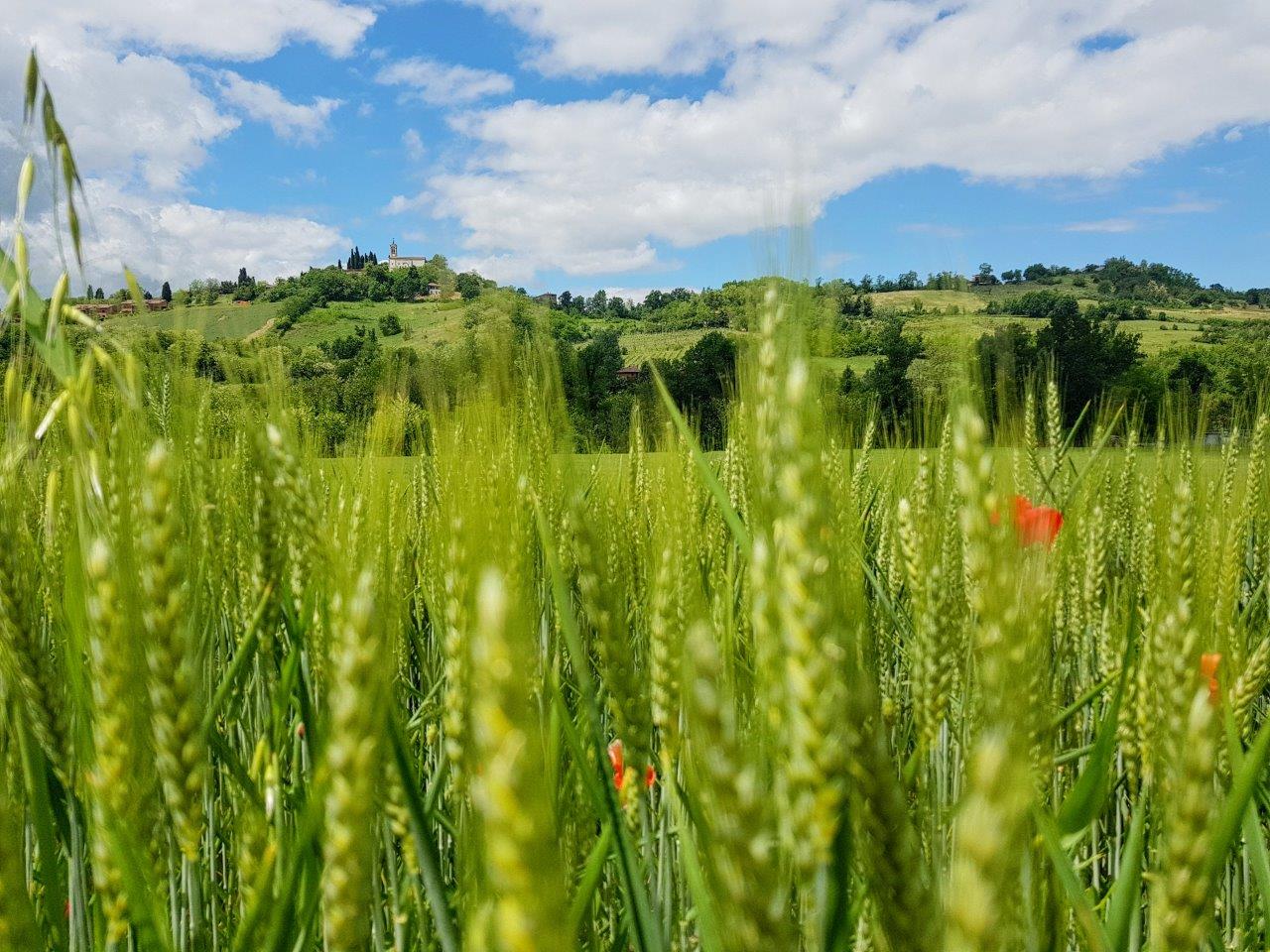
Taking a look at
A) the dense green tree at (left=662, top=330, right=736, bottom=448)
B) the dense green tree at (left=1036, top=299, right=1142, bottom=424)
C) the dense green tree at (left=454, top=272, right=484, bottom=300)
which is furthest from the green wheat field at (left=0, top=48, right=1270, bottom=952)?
the dense green tree at (left=1036, top=299, right=1142, bottom=424)

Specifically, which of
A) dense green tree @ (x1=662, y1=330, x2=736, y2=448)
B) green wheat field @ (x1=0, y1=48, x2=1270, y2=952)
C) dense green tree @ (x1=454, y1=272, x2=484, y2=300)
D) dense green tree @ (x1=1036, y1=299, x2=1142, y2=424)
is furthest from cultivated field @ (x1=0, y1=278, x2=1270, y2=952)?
dense green tree @ (x1=1036, y1=299, x2=1142, y2=424)

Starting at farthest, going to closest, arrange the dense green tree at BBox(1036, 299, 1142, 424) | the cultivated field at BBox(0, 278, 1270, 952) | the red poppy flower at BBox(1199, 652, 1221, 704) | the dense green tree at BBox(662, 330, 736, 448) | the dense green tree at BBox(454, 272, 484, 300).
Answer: the dense green tree at BBox(1036, 299, 1142, 424)
the dense green tree at BBox(662, 330, 736, 448)
the dense green tree at BBox(454, 272, 484, 300)
the red poppy flower at BBox(1199, 652, 1221, 704)
the cultivated field at BBox(0, 278, 1270, 952)

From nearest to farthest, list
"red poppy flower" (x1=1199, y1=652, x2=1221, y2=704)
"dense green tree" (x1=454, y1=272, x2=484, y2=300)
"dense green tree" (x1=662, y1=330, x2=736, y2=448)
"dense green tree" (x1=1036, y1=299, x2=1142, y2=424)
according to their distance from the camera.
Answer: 1. "red poppy flower" (x1=1199, y1=652, x2=1221, y2=704)
2. "dense green tree" (x1=454, y1=272, x2=484, y2=300)
3. "dense green tree" (x1=662, y1=330, x2=736, y2=448)
4. "dense green tree" (x1=1036, y1=299, x2=1142, y2=424)

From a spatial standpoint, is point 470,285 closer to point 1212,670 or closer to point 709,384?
point 1212,670

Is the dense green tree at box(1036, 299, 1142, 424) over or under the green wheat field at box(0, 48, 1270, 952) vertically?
over

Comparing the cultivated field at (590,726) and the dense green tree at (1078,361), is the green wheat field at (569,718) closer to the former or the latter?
the cultivated field at (590,726)

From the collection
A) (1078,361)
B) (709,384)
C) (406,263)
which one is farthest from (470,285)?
(406,263)

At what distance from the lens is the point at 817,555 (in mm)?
506

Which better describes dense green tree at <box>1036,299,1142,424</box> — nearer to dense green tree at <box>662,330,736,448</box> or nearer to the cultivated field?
dense green tree at <box>662,330,736,448</box>

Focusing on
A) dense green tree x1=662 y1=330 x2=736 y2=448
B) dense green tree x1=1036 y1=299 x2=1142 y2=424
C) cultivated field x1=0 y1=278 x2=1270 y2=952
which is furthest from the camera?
dense green tree x1=1036 y1=299 x2=1142 y2=424

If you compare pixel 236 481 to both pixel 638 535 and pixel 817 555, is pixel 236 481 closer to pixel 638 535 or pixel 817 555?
pixel 638 535

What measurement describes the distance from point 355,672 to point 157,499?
27cm

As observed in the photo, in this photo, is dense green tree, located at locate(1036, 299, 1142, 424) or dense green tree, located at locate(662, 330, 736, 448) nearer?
dense green tree, located at locate(662, 330, 736, 448)

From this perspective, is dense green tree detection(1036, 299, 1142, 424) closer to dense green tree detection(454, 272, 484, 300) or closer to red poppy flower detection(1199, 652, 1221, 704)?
red poppy flower detection(1199, 652, 1221, 704)
